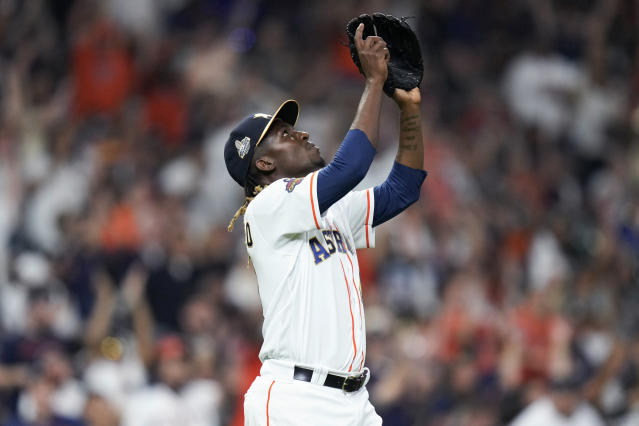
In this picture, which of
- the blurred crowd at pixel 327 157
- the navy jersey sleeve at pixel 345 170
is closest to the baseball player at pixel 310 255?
the navy jersey sleeve at pixel 345 170

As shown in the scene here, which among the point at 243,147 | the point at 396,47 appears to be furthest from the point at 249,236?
the point at 396,47

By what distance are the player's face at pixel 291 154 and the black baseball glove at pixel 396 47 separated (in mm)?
368

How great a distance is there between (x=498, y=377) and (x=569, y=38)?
4.64 meters

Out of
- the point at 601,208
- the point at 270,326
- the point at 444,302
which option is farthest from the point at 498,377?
the point at 270,326

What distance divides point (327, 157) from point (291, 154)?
5.20m

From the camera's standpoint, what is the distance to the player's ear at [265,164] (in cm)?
365

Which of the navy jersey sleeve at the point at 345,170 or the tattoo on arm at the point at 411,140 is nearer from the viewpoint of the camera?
the navy jersey sleeve at the point at 345,170

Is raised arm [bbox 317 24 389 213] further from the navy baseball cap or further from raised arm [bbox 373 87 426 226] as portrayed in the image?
the navy baseball cap

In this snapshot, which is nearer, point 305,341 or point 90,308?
point 305,341

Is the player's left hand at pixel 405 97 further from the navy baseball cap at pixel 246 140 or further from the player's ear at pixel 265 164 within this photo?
the player's ear at pixel 265 164

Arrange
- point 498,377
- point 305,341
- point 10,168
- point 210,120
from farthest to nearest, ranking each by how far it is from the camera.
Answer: point 210,120 → point 10,168 → point 498,377 → point 305,341

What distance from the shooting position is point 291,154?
3.65 m

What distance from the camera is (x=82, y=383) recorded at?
674 cm

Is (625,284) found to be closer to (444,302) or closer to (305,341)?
(444,302)
